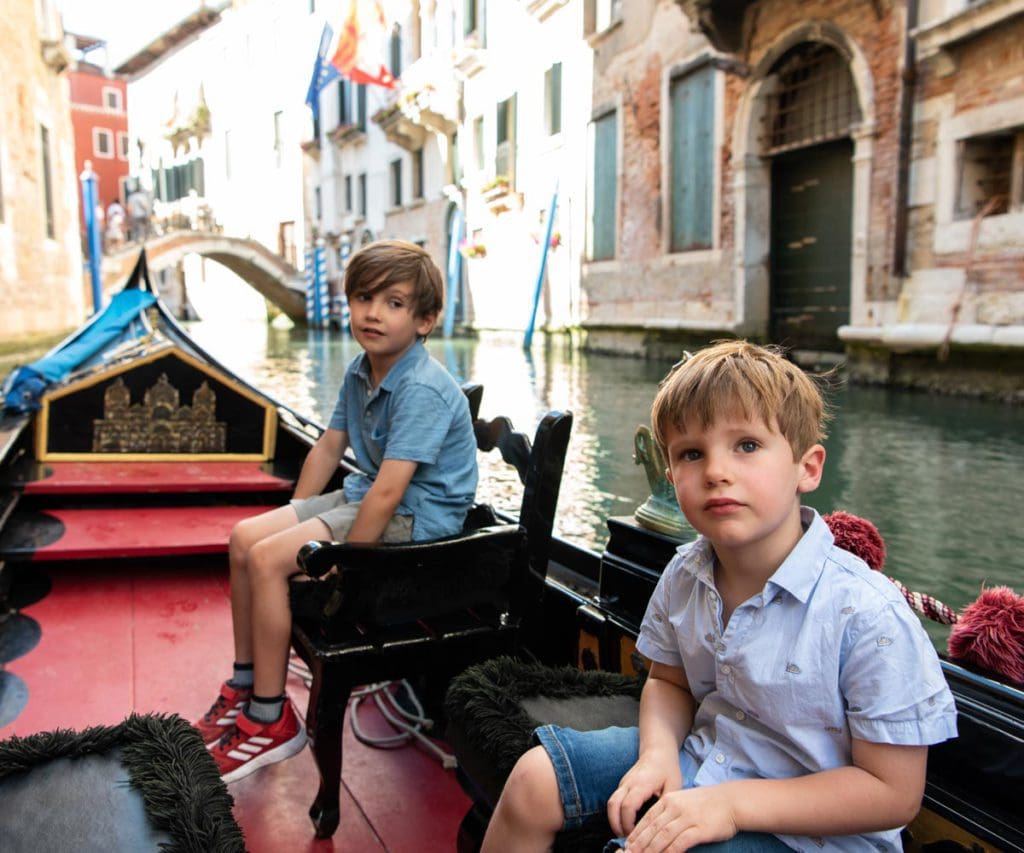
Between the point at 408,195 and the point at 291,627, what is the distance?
60.7 feet

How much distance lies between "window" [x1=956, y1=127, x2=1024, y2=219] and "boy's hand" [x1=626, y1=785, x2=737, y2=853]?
19.8 ft

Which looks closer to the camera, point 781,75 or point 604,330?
point 781,75

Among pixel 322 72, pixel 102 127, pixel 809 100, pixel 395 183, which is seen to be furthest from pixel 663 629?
pixel 102 127

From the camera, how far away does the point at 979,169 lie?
6176 millimetres

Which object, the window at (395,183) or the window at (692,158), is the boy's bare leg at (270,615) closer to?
the window at (692,158)

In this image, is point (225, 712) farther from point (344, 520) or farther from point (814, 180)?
point (814, 180)

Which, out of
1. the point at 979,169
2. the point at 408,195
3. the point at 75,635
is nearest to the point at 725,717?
the point at 75,635

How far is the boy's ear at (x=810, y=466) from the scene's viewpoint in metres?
0.89

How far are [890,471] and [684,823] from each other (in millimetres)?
3644

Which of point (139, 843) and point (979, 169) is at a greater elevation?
point (979, 169)

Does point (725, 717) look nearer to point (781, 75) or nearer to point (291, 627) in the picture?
point (291, 627)

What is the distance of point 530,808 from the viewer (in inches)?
35.0

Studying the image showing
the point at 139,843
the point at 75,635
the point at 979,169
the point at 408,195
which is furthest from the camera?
the point at 408,195

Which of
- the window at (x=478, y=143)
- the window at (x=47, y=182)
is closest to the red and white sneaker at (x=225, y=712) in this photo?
the window at (x=47, y=182)
